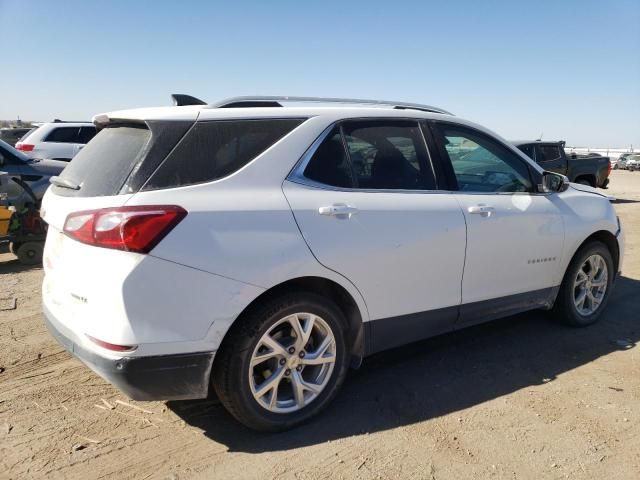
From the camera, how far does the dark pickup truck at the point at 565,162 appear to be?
13.6 metres

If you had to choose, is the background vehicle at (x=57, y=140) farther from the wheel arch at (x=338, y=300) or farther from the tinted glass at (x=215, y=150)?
the wheel arch at (x=338, y=300)

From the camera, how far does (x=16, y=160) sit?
7648 millimetres

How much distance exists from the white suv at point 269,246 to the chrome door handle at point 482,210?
0.06 feet

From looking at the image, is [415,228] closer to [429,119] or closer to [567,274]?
[429,119]

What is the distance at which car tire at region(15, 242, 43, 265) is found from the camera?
23.0 feet

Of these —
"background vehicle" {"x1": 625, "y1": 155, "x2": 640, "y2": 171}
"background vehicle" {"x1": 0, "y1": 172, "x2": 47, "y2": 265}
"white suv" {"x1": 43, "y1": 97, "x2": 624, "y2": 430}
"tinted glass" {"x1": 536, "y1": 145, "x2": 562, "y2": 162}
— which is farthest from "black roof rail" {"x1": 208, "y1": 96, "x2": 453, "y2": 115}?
"background vehicle" {"x1": 625, "y1": 155, "x2": 640, "y2": 171}

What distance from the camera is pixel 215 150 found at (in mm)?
2863

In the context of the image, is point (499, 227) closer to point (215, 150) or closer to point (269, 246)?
point (269, 246)

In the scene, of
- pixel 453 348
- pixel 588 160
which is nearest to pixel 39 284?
pixel 453 348

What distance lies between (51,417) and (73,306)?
2.91ft

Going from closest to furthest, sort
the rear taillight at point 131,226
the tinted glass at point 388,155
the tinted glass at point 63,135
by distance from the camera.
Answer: the rear taillight at point 131,226, the tinted glass at point 388,155, the tinted glass at point 63,135

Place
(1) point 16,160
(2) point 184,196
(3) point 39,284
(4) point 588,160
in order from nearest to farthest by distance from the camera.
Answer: (2) point 184,196 → (3) point 39,284 → (1) point 16,160 → (4) point 588,160

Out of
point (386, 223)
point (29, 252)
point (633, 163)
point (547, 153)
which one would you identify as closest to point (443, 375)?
point (386, 223)

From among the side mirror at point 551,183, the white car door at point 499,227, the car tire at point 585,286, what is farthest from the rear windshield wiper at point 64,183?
the car tire at point 585,286
